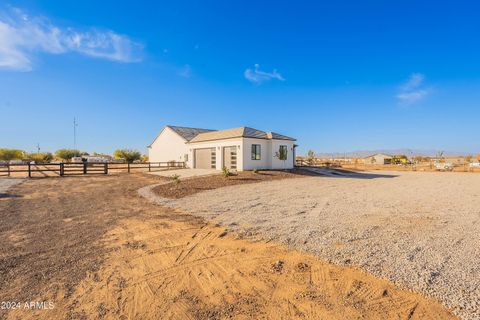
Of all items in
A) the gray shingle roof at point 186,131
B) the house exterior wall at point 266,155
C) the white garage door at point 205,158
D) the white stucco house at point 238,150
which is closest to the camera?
the house exterior wall at point 266,155

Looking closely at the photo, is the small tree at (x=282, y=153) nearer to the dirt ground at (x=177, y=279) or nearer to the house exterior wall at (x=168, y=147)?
the house exterior wall at (x=168, y=147)

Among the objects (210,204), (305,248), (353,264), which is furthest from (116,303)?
(210,204)

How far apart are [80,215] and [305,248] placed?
7.30 meters

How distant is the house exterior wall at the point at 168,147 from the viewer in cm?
3078

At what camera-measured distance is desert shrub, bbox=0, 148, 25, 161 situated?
4597 centimetres

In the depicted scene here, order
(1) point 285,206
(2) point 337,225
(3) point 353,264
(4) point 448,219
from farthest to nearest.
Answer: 1. (1) point 285,206
2. (4) point 448,219
3. (2) point 337,225
4. (3) point 353,264

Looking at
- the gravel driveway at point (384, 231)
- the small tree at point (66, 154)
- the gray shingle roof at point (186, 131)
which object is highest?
the gray shingle roof at point (186, 131)

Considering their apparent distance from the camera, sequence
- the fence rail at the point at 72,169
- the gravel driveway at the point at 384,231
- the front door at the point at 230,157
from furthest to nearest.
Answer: the front door at the point at 230,157 < the fence rail at the point at 72,169 < the gravel driveway at the point at 384,231

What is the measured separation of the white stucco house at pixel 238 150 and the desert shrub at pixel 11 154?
40049 millimetres

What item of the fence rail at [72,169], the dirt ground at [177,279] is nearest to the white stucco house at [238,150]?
the fence rail at [72,169]

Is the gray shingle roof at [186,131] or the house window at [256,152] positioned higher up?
the gray shingle roof at [186,131]

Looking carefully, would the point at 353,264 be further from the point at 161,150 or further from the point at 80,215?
the point at 161,150

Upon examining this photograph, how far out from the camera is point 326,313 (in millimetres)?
3033

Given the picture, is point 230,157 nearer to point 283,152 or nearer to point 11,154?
point 283,152
